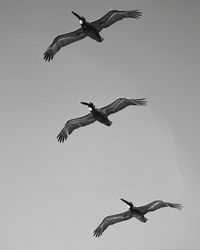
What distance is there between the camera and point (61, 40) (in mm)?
37594

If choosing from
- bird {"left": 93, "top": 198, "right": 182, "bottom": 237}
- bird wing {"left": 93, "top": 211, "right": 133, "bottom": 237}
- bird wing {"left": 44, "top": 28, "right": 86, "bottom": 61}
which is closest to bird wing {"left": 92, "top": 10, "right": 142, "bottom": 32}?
bird wing {"left": 44, "top": 28, "right": 86, "bottom": 61}

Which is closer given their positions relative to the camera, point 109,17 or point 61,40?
point 109,17

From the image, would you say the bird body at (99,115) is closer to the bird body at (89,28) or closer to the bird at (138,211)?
the bird body at (89,28)

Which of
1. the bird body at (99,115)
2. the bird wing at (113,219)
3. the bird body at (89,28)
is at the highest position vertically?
the bird body at (89,28)

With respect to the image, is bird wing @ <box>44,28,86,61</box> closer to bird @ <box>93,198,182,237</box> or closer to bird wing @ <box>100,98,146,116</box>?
bird wing @ <box>100,98,146,116</box>

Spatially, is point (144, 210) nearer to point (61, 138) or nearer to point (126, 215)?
point (126, 215)

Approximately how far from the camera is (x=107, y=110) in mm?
37469

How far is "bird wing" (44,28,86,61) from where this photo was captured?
123 ft

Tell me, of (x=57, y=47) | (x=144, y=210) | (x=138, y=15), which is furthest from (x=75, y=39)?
(x=144, y=210)

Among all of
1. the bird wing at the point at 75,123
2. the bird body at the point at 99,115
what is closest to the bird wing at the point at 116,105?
the bird body at the point at 99,115

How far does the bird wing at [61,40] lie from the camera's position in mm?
37375

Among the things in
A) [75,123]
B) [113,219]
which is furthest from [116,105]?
[113,219]

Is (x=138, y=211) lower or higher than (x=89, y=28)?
lower

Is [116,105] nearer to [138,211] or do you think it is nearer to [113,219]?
[138,211]
